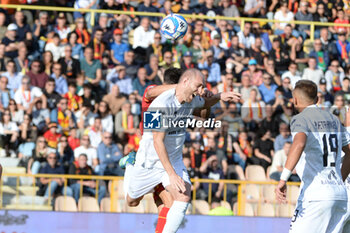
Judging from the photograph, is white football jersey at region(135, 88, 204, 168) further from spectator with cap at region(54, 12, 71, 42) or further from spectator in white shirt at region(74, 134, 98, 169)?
spectator with cap at region(54, 12, 71, 42)

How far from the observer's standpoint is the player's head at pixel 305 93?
7.03 metres

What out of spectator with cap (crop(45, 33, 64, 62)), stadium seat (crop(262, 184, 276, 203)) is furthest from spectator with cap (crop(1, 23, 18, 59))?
stadium seat (crop(262, 184, 276, 203))

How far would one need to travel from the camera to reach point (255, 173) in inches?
562

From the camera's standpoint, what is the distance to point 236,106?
15.5 metres

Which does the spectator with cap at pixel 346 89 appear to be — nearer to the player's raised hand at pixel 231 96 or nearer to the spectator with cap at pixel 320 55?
the spectator with cap at pixel 320 55

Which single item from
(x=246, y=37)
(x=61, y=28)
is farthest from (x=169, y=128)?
(x=246, y=37)

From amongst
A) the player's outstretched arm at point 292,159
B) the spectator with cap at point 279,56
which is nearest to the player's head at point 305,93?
the player's outstretched arm at point 292,159

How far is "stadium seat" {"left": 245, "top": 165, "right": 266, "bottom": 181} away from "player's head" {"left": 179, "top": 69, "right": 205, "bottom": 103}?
6.66 metres

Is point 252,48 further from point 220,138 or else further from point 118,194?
point 118,194

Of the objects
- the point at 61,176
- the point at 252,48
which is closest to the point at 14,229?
the point at 61,176

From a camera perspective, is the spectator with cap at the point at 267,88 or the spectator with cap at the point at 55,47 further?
the spectator with cap at the point at 267,88

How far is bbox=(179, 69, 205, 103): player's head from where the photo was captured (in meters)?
7.67

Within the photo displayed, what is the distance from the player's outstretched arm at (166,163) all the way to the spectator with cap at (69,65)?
808cm

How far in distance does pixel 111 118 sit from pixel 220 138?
7.61ft
